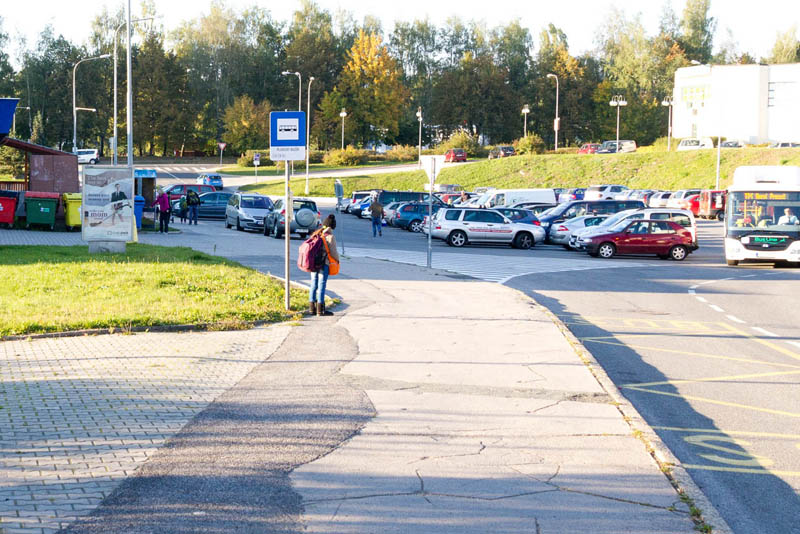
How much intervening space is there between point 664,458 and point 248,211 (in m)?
33.6

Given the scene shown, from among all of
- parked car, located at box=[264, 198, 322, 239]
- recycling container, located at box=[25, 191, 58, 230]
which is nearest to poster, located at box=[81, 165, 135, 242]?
recycling container, located at box=[25, 191, 58, 230]

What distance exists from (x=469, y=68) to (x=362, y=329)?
3627 inches

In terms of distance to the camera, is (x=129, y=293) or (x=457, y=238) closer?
(x=129, y=293)

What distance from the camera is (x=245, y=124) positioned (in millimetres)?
90250

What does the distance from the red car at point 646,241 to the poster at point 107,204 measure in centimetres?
1588

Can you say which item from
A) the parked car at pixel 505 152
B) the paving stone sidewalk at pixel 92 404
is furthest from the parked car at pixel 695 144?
the paving stone sidewalk at pixel 92 404

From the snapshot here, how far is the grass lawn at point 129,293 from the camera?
12.9 metres

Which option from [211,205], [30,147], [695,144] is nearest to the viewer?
[30,147]

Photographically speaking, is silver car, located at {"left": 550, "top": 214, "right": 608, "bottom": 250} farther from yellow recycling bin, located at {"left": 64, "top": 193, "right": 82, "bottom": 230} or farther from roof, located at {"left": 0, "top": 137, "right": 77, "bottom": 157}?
roof, located at {"left": 0, "top": 137, "right": 77, "bottom": 157}

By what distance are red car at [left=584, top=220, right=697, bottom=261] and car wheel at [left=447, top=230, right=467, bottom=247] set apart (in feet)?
19.1

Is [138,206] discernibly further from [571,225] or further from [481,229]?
[571,225]

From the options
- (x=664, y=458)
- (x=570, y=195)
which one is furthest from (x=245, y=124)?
(x=664, y=458)

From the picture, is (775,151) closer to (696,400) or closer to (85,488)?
(696,400)

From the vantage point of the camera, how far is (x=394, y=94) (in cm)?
9606
